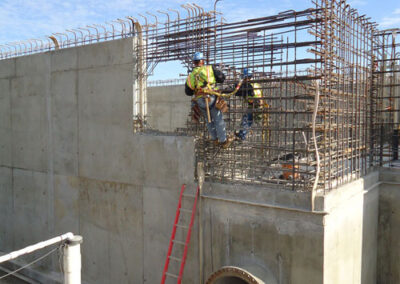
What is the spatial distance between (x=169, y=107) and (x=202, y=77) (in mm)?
12732

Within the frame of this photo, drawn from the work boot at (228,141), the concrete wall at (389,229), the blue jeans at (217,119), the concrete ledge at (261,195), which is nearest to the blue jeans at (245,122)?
the work boot at (228,141)

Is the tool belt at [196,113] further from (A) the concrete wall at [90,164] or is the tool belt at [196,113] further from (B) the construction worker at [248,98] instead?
(B) the construction worker at [248,98]

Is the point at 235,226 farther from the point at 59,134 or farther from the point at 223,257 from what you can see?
the point at 59,134

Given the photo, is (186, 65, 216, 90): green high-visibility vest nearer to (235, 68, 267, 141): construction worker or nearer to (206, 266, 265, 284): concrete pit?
(235, 68, 267, 141): construction worker

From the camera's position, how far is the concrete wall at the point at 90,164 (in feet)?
24.5

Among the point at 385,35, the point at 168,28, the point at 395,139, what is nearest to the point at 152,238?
the point at 168,28

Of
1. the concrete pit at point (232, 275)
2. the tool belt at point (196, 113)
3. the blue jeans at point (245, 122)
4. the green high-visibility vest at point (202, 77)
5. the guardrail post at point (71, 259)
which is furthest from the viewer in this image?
the blue jeans at point (245, 122)

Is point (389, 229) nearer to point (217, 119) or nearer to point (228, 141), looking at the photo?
point (228, 141)

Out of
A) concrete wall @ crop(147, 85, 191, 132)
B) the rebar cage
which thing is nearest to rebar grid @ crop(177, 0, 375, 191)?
the rebar cage

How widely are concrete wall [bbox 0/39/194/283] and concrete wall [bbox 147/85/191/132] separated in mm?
8748

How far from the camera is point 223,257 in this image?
259 inches

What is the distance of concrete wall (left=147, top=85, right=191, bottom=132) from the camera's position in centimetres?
1872

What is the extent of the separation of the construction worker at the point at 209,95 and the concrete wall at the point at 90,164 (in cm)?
56

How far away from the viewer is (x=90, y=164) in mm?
8531
